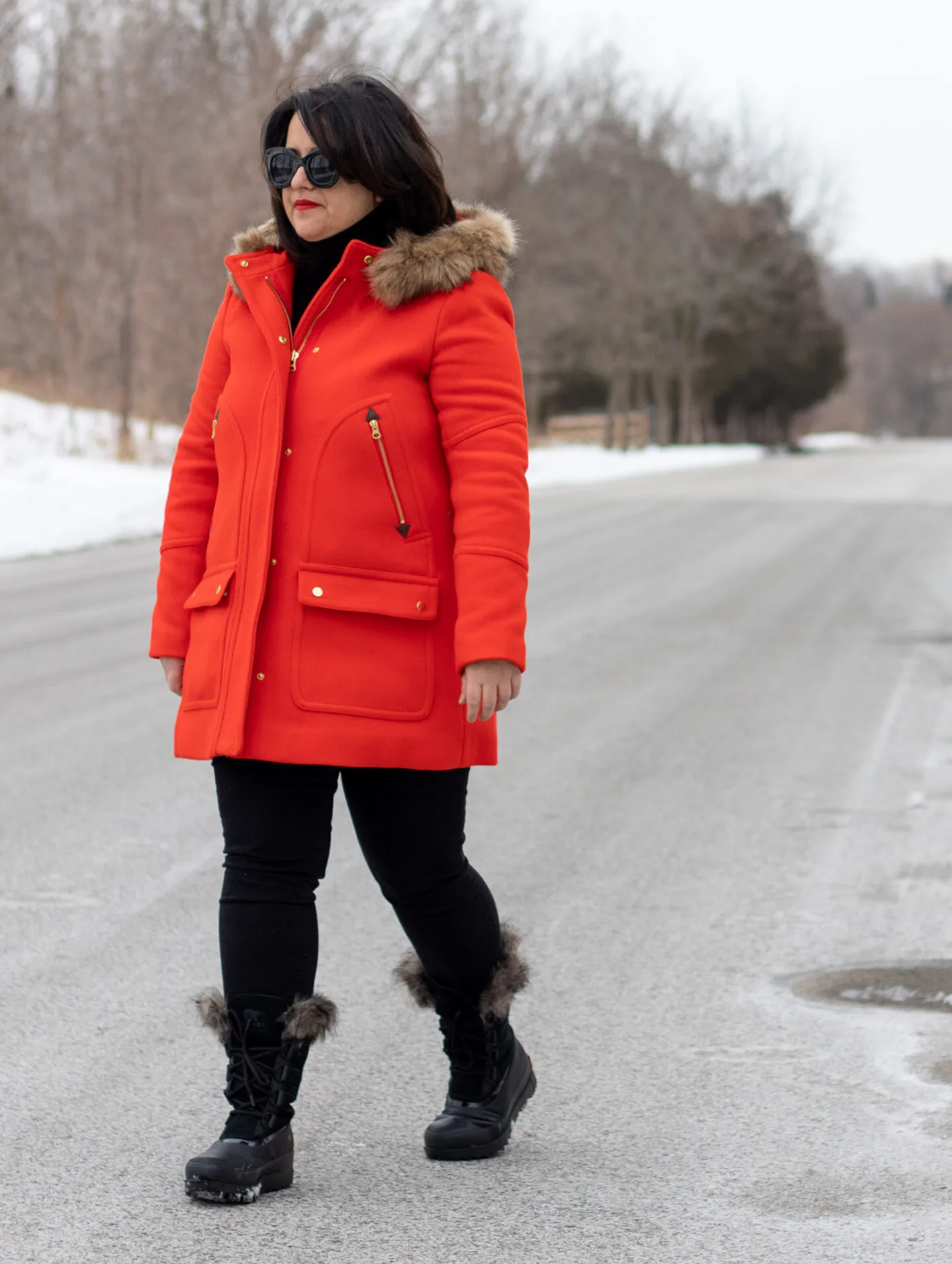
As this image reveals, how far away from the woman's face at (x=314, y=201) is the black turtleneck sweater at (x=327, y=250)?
0.11 feet

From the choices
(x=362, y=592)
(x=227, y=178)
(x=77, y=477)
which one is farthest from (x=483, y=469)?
(x=227, y=178)

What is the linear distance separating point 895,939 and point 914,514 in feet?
60.3

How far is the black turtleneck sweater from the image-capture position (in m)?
3.23

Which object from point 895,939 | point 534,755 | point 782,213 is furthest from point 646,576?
point 782,213

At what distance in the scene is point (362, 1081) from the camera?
375 cm

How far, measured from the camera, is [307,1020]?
10.2 feet

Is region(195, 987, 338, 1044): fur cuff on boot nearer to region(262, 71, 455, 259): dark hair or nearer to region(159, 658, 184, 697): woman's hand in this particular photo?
region(159, 658, 184, 697): woman's hand

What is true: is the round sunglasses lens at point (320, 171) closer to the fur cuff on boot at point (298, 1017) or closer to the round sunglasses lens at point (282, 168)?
the round sunglasses lens at point (282, 168)

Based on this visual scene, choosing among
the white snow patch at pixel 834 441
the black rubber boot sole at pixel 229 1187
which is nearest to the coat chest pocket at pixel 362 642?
the black rubber boot sole at pixel 229 1187

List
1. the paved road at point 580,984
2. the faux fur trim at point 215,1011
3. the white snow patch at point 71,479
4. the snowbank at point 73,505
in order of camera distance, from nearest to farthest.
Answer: the paved road at point 580,984, the faux fur trim at point 215,1011, the snowbank at point 73,505, the white snow patch at point 71,479

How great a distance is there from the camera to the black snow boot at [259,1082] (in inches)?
122

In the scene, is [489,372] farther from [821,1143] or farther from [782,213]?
[782,213]

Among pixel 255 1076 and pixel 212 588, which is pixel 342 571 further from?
pixel 255 1076

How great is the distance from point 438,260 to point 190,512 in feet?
2.00
